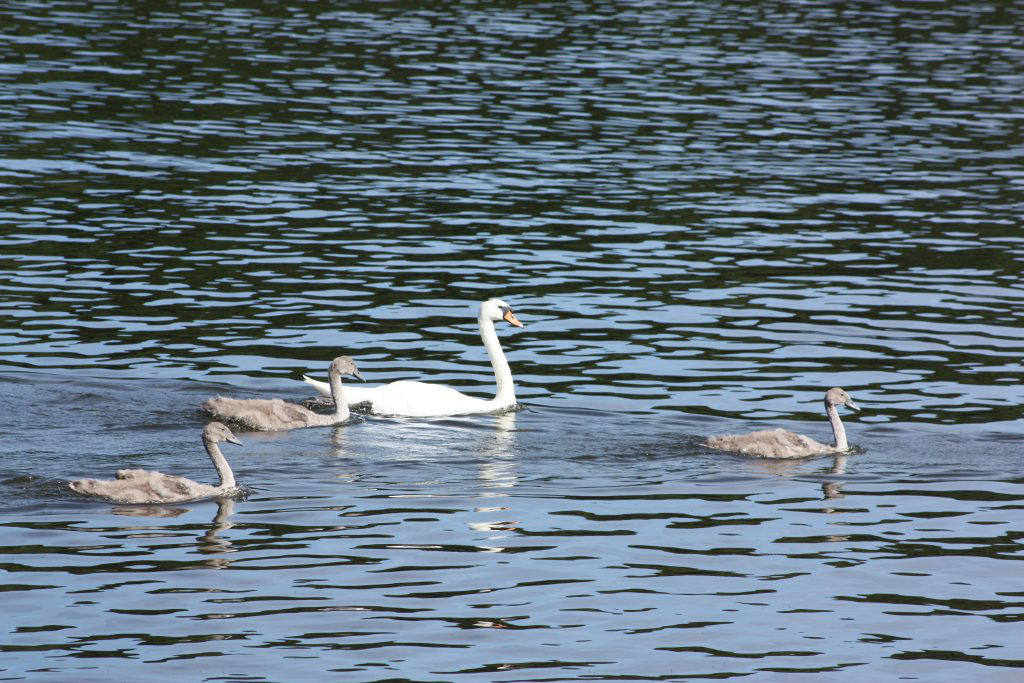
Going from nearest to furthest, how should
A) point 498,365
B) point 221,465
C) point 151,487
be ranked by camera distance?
1. point 151,487
2. point 221,465
3. point 498,365

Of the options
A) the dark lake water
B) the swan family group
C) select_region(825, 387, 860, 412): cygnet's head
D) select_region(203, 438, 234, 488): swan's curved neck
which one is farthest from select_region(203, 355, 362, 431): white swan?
select_region(825, 387, 860, 412): cygnet's head

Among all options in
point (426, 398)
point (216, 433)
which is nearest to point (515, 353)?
point (426, 398)

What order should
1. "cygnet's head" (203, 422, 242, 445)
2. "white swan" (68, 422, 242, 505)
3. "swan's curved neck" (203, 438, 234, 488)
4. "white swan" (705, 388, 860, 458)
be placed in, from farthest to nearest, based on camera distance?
"white swan" (705, 388, 860, 458)
"cygnet's head" (203, 422, 242, 445)
"swan's curved neck" (203, 438, 234, 488)
"white swan" (68, 422, 242, 505)

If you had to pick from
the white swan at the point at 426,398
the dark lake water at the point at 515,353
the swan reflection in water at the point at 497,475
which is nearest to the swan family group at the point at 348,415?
the white swan at the point at 426,398

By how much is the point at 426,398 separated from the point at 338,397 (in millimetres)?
920

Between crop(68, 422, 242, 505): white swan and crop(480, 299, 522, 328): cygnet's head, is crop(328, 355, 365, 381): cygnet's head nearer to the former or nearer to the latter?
crop(480, 299, 522, 328): cygnet's head

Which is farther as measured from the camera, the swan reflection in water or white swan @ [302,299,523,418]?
white swan @ [302,299,523,418]

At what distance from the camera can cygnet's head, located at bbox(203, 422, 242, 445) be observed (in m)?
15.2

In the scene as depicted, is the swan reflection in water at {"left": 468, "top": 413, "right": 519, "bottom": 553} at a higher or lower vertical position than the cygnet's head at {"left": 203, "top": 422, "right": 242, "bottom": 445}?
lower

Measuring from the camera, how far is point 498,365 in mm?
19156

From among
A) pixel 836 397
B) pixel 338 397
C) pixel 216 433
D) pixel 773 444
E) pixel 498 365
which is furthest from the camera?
pixel 498 365

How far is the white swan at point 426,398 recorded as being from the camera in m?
18.0

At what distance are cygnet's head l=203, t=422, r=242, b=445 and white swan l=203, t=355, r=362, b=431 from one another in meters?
1.73

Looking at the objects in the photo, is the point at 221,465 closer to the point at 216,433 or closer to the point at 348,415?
the point at 216,433
